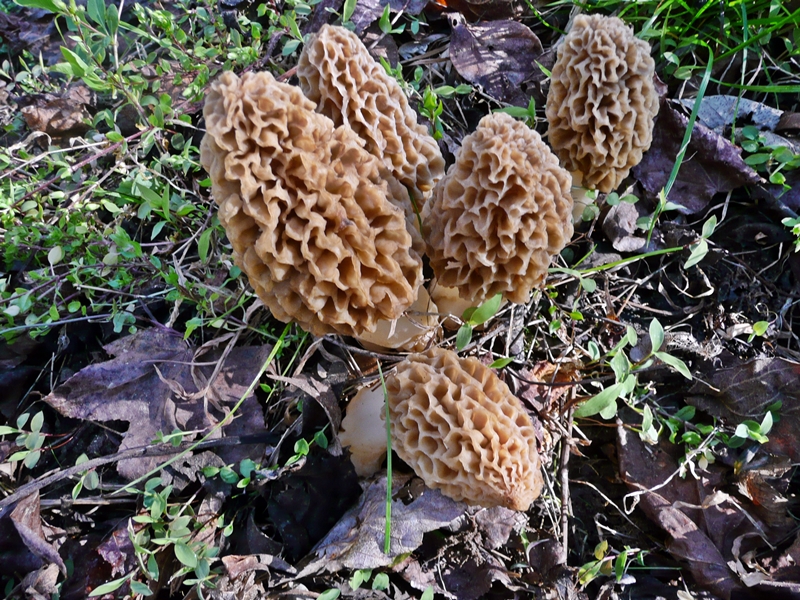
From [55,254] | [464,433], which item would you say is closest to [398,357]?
[464,433]

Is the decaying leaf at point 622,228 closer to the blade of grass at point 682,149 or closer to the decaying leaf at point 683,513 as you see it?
the blade of grass at point 682,149

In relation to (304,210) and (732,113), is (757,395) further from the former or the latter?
(304,210)

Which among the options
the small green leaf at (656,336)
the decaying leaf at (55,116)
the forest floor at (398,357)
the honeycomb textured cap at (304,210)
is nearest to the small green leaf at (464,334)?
the forest floor at (398,357)

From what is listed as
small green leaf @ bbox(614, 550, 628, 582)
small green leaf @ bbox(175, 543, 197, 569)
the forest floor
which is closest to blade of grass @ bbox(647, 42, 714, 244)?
the forest floor

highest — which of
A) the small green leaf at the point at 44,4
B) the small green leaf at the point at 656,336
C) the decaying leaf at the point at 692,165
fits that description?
the small green leaf at the point at 44,4

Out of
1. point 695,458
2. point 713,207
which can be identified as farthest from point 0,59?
point 695,458

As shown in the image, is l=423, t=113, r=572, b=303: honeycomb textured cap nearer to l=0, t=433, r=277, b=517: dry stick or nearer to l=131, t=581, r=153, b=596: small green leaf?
l=0, t=433, r=277, b=517: dry stick
